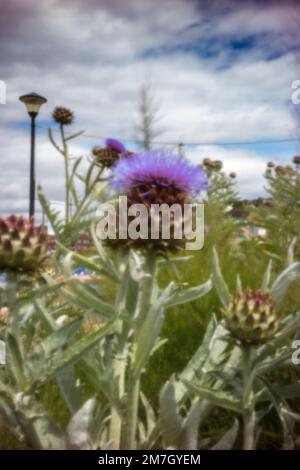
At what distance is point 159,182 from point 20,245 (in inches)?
9.0

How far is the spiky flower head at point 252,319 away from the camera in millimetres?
815

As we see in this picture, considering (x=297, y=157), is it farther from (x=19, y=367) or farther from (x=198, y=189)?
(x=19, y=367)

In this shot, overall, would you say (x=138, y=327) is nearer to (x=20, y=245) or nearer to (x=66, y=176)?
(x=20, y=245)

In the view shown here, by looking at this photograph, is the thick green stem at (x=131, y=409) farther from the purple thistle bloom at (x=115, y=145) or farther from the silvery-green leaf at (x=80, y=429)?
the purple thistle bloom at (x=115, y=145)

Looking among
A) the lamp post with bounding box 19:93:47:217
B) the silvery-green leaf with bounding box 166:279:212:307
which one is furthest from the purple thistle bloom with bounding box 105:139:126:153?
the lamp post with bounding box 19:93:47:217

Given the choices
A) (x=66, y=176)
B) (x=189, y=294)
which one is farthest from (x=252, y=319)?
(x=66, y=176)

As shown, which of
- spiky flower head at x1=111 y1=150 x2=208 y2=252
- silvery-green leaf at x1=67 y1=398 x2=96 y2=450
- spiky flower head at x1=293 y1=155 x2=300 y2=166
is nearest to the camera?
silvery-green leaf at x1=67 y1=398 x2=96 y2=450

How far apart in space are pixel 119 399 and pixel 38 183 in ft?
1.39

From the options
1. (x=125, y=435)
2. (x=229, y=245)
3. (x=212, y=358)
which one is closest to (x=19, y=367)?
(x=125, y=435)

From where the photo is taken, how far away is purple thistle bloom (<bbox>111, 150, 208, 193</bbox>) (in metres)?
0.89

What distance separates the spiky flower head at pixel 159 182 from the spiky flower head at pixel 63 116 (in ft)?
3.14

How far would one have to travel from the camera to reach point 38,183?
1065mm

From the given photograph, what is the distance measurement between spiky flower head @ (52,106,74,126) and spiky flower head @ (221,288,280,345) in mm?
1130

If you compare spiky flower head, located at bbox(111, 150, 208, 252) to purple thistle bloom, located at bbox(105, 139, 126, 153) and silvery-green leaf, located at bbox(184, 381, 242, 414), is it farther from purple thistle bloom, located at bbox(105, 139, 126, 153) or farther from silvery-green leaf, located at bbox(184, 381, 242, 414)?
purple thistle bloom, located at bbox(105, 139, 126, 153)
